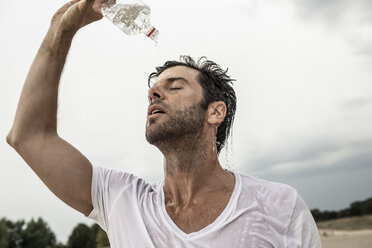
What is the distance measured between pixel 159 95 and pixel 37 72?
1.14 m

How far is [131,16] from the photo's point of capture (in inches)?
206

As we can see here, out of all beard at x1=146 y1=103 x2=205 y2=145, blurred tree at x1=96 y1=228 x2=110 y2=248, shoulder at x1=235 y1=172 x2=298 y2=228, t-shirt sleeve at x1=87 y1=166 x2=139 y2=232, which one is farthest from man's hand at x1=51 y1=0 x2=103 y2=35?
blurred tree at x1=96 y1=228 x2=110 y2=248

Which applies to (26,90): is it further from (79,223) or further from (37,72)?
(79,223)

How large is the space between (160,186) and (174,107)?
2.43 feet

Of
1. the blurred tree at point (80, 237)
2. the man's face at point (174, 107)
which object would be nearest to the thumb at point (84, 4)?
the man's face at point (174, 107)

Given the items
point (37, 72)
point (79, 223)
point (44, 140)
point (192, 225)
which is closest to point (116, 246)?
point (192, 225)

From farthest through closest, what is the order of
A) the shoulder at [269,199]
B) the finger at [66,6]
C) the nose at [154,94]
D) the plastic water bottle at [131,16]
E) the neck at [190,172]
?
the plastic water bottle at [131,16], the nose at [154,94], the finger at [66,6], the neck at [190,172], the shoulder at [269,199]

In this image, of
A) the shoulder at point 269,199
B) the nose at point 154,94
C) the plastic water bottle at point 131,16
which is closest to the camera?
the shoulder at point 269,199

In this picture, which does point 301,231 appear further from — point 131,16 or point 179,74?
point 131,16

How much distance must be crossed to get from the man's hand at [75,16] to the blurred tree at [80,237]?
77.6 meters

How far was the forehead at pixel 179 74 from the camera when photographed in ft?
14.5

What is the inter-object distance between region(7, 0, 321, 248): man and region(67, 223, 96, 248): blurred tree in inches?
3044

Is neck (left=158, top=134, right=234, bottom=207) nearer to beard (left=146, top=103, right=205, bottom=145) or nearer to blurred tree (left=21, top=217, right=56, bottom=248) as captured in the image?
beard (left=146, top=103, right=205, bottom=145)

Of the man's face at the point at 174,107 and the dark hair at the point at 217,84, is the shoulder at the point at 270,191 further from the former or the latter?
the dark hair at the point at 217,84
